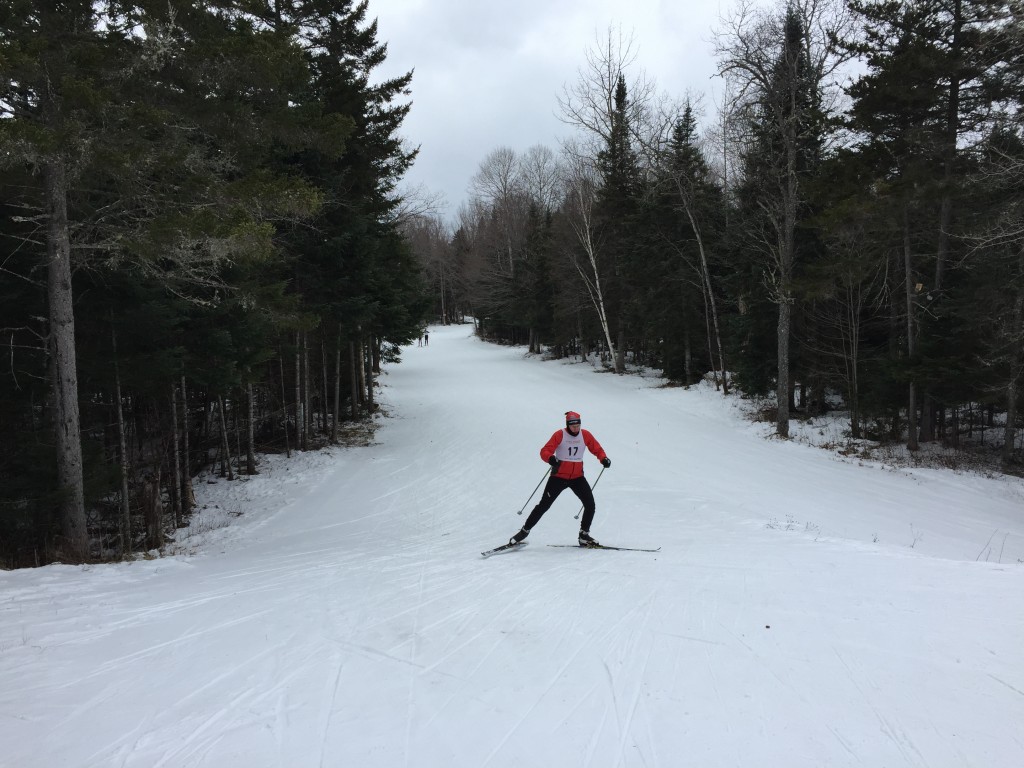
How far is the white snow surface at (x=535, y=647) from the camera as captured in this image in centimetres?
318

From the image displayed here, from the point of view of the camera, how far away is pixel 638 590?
18.5 ft

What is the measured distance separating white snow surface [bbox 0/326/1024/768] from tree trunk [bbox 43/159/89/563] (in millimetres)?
1536

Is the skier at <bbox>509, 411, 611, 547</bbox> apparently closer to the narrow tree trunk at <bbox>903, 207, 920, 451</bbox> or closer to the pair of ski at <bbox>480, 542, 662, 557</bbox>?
the pair of ski at <bbox>480, 542, 662, 557</bbox>

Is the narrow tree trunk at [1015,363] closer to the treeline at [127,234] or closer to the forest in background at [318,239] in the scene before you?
the forest in background at [318,239]

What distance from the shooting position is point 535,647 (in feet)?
14.4

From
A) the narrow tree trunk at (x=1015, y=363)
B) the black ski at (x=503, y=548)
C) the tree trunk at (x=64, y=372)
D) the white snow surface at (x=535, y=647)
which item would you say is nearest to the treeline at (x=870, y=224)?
the narrow tree trunk at (x=1015, y=363)

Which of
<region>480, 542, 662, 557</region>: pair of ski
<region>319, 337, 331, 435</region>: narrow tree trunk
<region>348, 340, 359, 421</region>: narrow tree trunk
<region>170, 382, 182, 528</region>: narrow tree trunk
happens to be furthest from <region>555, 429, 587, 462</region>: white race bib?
<region>348, 340, 359, 421</region>: narrow tree trunk

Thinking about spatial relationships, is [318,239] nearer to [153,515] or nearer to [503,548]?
[153,515]

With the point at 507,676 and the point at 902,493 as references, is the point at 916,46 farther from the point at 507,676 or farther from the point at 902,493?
the point at 507,676

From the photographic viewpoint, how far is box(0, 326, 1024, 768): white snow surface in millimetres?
3178

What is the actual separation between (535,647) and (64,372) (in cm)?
715

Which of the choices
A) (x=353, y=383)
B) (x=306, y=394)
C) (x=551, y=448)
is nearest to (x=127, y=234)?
(x=551, y=448)

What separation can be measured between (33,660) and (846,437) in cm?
1867

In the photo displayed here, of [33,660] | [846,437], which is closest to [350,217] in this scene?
[33,660]
